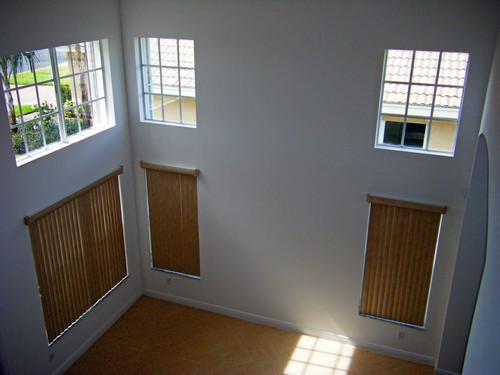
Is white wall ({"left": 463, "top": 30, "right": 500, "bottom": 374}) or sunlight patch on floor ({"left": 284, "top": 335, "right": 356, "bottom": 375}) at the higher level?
white wall ({"left": 463, "top": 30, "right": 500, "bottom": 374})

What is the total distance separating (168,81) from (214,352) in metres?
5.07

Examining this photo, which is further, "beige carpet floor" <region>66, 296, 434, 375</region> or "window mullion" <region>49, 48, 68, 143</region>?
"beige carpet floor" <region>66, 296, 434, 375</region>

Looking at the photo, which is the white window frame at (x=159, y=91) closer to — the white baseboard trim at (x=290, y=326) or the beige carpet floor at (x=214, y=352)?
the white baseboard trim at (x=290, y=326)

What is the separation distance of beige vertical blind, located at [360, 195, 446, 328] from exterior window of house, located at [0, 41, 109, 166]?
5063mm

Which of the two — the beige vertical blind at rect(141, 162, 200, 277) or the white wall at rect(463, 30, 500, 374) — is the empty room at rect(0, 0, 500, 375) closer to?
the beige vertical blind at rect(141, 162, 200, 277)

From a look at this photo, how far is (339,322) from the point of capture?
32.0 feet

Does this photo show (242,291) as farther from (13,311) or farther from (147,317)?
(13,311)

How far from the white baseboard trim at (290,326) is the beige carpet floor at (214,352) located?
0.30 ft

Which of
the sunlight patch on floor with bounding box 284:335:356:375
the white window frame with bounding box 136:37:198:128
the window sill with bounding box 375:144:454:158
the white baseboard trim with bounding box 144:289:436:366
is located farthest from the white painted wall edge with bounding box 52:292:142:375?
the window sill with bounding box 375:144:454:158

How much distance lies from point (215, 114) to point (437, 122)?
3734 mm

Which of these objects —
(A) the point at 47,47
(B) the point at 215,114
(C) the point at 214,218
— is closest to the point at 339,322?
(C) the point at 214,218

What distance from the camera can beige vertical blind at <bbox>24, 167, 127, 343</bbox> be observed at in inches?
324

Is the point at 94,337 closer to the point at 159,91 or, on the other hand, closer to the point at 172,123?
the point at 172,123

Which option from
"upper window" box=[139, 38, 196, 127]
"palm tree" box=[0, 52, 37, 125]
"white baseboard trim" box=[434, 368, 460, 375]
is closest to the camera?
"palm tree" box=[0, 52, 37, 125]
